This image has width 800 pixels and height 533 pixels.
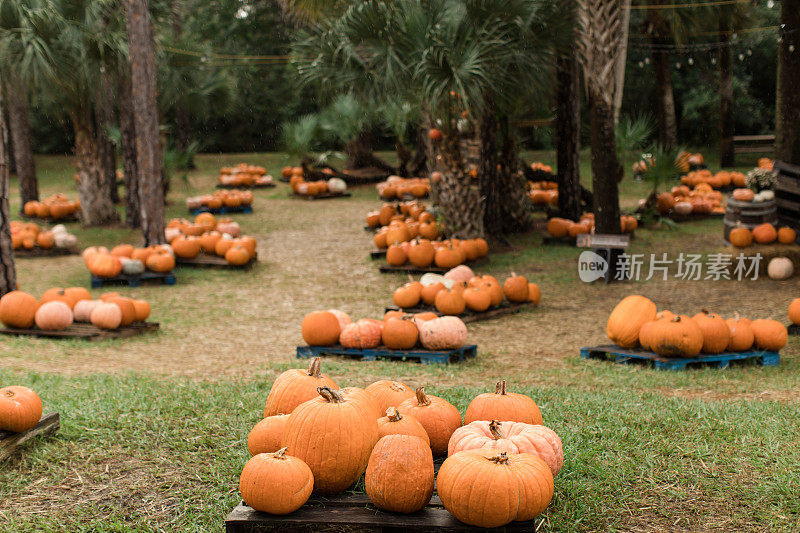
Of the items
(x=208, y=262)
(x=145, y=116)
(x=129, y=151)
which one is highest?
(x=145, y=116)

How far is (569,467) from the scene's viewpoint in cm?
367

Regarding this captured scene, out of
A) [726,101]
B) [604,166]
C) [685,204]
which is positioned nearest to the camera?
[604,166]

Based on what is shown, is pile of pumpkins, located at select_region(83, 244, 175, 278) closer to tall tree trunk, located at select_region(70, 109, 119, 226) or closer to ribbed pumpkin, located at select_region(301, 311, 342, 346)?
tall tree trunk, located at select_region(70, 109, 119, 226)

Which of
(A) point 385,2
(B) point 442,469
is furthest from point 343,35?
(B) point 442,469

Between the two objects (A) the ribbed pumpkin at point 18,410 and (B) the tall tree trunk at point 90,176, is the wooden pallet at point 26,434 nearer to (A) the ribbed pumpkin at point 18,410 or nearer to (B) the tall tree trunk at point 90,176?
(A) the ribbed pumpkin at point 18,410

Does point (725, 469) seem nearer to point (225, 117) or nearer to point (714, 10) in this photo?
point (714, 10)

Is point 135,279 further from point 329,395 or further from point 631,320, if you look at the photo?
point 329,395

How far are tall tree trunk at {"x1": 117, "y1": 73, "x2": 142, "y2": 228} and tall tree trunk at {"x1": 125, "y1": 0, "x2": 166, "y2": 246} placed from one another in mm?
3267

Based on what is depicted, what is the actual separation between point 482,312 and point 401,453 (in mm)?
5602

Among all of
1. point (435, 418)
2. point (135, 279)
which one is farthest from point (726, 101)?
point (435, 418)

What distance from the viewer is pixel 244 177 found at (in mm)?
23000

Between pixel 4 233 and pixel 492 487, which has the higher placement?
pixel 4 233

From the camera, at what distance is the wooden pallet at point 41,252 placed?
1305cm

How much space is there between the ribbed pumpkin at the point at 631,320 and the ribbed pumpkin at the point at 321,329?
259 centimetres
